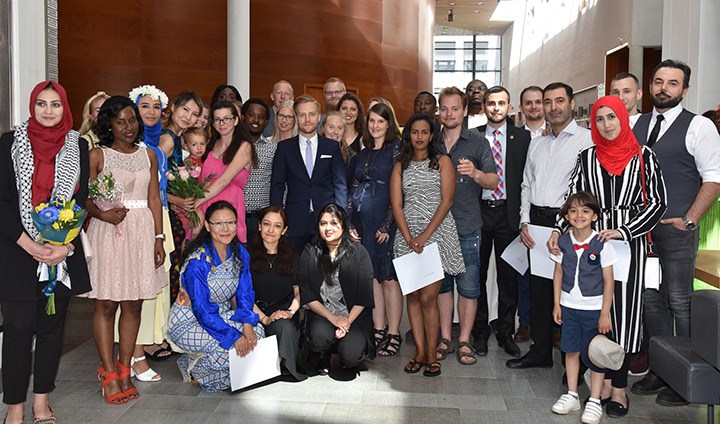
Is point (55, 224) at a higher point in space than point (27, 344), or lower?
higher

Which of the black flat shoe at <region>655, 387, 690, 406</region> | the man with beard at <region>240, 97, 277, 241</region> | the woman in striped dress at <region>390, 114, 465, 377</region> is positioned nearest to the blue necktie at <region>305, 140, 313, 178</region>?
the man with beard at <region>240, 97, 277, 241</region>

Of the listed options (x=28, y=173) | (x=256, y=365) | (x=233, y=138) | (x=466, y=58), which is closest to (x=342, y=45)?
(x=233, y=138)

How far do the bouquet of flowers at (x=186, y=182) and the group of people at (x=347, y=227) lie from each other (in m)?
0.10

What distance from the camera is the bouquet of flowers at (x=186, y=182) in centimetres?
438

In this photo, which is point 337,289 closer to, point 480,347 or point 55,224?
point 480,347

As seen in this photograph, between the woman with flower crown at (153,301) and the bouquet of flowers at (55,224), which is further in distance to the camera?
the woman with flower crown at (153,301)

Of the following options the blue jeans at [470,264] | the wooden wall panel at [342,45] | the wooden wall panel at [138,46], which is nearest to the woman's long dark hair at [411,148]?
the blue jeans at [470,264]

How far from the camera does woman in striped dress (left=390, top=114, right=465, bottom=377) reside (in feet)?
14.0

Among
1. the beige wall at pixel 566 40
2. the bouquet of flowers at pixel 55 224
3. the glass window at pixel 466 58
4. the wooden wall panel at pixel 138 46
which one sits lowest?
the bouquet of flowers at pixel 55 224

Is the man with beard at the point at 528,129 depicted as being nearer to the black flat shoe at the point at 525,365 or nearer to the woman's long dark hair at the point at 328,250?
the black flat shoe at the point at 525,365

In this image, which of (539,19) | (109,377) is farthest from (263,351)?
(539,19)

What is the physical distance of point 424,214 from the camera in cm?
431

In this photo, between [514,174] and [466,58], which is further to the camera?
[466,58]

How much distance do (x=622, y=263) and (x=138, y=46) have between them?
881 centimetres
